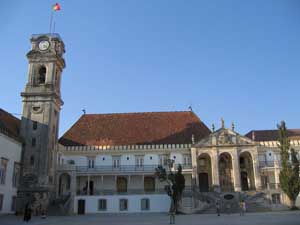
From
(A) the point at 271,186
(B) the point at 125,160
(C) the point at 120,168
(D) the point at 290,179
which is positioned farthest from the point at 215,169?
(C) the point at 120,168

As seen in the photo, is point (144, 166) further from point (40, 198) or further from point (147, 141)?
point (40, 198)

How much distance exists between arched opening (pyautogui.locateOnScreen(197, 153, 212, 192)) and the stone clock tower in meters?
18.3

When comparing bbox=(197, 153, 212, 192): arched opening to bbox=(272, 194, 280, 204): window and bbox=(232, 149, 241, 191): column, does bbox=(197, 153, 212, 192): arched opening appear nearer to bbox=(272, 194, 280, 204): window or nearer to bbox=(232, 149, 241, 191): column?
bbox=(232, 149, 241, 191): column

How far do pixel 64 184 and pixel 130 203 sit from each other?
375 inches

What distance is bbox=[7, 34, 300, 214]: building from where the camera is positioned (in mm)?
36031

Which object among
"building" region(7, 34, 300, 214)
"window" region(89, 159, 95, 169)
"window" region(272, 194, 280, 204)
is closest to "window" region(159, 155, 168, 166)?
"building" region(7, 34, 300, 214)

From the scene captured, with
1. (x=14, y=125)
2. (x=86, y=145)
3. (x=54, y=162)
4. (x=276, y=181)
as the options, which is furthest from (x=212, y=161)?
(x=14, y=125)

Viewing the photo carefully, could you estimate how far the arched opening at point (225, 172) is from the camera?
40438 millimetres

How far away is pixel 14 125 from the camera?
3850 centimetres

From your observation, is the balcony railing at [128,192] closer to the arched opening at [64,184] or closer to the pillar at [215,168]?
the arched opening at [64,184]

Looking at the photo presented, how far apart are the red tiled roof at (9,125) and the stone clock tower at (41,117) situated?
1.19 metres

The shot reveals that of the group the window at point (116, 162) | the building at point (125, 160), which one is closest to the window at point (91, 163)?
the building at point (125, 160)

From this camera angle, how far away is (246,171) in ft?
138

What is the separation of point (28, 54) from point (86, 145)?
539 inches
